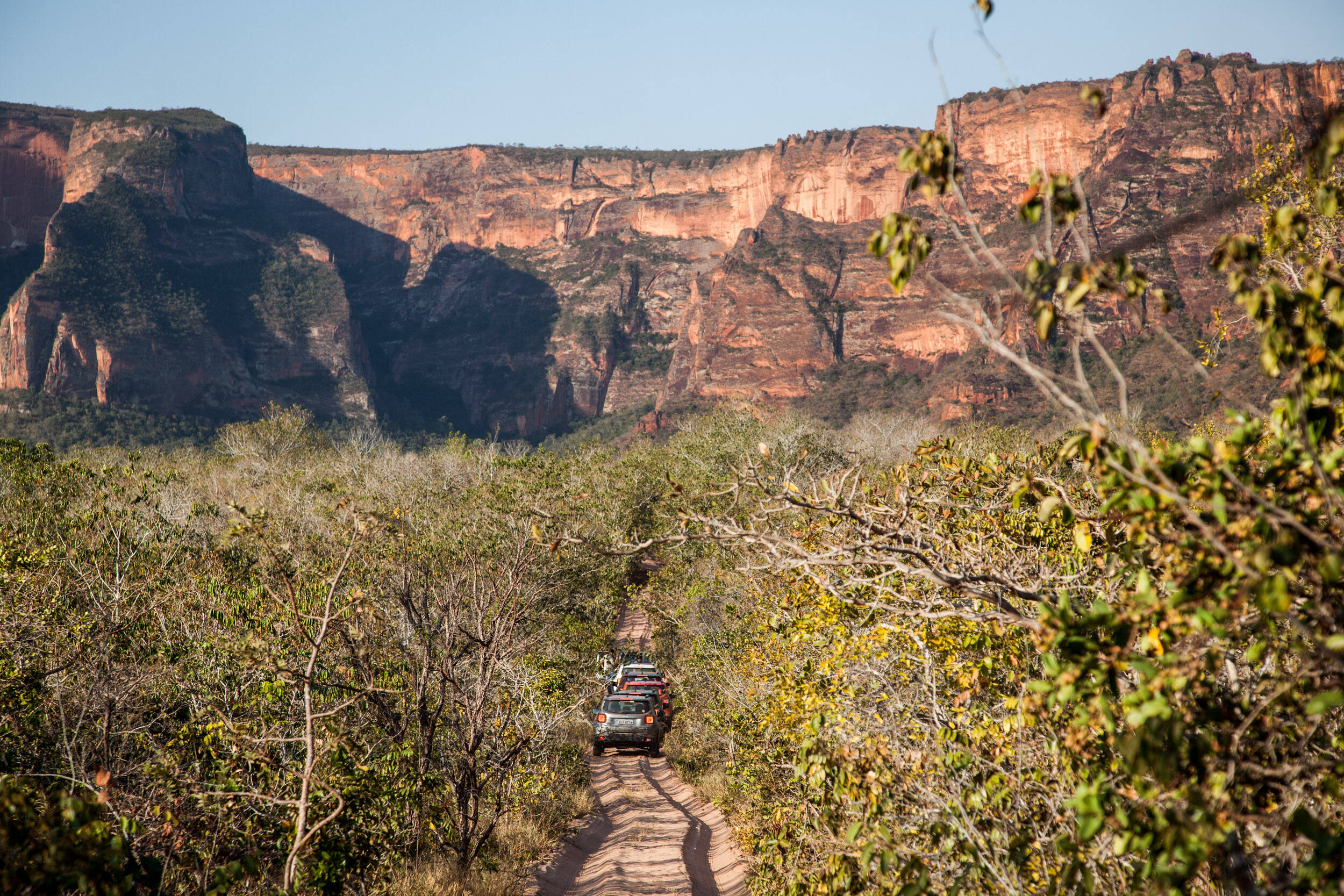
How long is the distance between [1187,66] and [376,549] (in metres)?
110

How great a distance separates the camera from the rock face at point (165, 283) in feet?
305

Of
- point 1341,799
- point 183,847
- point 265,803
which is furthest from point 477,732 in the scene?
point 1341,799

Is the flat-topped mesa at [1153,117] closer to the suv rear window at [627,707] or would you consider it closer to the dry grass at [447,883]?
the suv rear window at [627,707]

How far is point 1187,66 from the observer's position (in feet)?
293

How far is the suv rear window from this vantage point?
686 inches

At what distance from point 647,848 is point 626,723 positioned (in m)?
6.01

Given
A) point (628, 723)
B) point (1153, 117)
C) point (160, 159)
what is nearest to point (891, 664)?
point (628, 723)

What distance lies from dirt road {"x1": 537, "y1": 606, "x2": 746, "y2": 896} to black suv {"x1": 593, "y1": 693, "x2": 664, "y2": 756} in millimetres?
927

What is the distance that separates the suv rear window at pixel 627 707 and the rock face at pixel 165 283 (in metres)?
98.8

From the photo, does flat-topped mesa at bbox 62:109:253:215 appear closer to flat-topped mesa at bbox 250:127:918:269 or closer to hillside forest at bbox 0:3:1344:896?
flat-topped mesa at bbox 250:127:918:269

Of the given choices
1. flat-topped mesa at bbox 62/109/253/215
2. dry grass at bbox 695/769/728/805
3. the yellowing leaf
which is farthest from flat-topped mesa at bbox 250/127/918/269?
the yellowing leaf

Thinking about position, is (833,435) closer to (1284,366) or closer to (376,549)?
(376,549)

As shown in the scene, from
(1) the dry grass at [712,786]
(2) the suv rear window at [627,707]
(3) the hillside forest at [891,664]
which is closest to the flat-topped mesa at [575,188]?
(2) the suv rear window at [627,707]

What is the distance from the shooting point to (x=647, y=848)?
1134 centimetres
